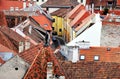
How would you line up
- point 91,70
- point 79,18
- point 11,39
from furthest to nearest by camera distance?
point 79,18 → point 11,39 → point 91,70

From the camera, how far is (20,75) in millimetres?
32219

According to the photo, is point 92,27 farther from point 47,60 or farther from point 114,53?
point 47,60

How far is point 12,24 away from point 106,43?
1817 centimetres

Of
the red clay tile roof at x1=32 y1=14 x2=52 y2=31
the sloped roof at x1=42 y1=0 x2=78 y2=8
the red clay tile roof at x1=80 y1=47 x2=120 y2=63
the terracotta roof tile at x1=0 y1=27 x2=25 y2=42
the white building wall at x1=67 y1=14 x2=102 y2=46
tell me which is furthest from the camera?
the sloped roof at x1=42 y1=0 x2=78 y2=8

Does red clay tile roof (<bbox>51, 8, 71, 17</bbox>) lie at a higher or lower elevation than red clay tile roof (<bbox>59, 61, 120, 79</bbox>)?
lower

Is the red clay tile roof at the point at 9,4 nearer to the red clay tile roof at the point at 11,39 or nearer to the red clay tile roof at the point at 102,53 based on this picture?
the red clay tile roof at the point at 11,39

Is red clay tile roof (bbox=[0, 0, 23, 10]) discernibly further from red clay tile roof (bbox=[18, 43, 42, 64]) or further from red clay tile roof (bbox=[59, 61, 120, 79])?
red clay tile roof (bbox=[18, 43, 42, 64])

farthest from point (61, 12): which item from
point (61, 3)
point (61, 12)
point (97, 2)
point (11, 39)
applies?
point (11, 39)

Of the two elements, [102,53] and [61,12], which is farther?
[61,12]

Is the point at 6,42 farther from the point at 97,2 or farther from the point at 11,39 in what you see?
the point at 97,2

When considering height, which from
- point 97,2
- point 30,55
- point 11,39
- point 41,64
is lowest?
point 97,2

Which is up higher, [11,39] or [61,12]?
[11,39]

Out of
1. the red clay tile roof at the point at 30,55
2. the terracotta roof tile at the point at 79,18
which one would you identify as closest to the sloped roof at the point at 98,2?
the terracotta roof tile at the point at 79,18

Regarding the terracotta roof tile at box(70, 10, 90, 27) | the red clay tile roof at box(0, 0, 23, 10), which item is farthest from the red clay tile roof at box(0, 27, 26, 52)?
the red clay tile roof at box(0, 0, 23, 10)
